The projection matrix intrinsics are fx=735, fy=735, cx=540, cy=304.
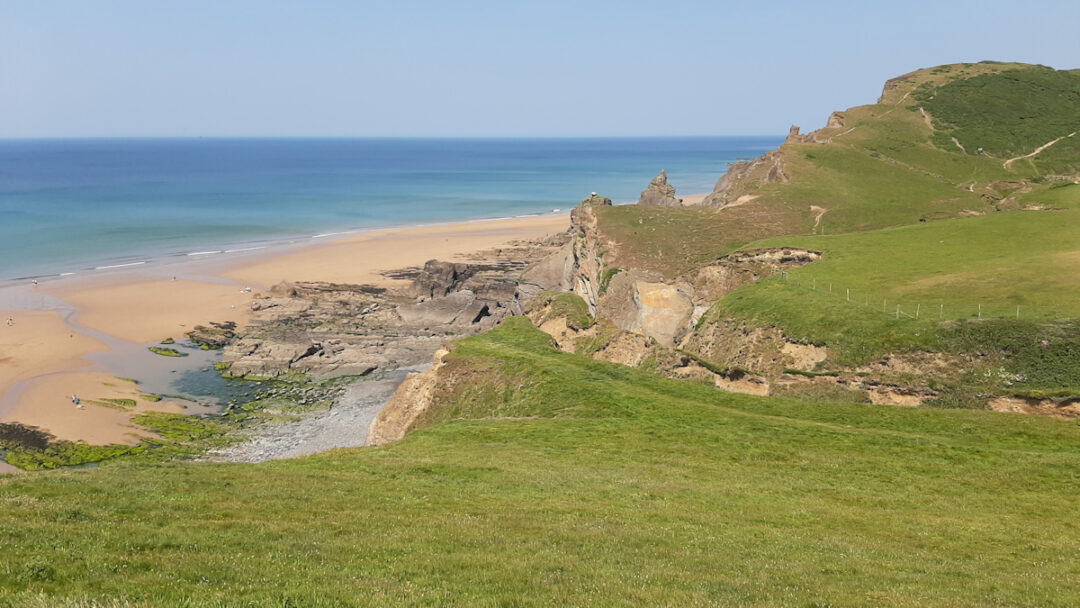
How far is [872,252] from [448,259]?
66.3m

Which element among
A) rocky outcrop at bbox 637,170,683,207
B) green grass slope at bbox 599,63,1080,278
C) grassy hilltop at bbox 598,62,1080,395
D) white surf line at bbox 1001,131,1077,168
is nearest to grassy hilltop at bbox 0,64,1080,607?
grassy hilltop at bbox 598,62,1080,395

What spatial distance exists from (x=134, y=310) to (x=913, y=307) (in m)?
77.8

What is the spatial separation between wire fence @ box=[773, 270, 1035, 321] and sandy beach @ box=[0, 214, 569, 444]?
45.6 m

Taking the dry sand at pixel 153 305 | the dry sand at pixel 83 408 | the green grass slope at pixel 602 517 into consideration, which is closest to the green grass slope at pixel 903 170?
the green grass slope at pixel 602 517

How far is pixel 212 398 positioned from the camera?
184 feet

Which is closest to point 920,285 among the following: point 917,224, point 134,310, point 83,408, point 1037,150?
point 917,224

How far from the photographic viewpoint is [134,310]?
82.1 meters

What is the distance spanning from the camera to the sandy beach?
2066 inches

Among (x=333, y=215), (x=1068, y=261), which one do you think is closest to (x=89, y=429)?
(x=1068, y=261)

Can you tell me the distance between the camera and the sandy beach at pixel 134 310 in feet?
172

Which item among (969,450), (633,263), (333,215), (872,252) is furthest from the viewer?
(333,215)

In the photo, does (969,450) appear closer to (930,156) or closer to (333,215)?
(930,156)

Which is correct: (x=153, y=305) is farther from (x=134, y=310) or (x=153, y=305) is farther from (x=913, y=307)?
(x=913, y=307)

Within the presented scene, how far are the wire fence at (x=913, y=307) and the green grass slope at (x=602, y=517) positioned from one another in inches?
354
